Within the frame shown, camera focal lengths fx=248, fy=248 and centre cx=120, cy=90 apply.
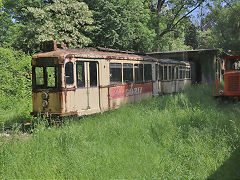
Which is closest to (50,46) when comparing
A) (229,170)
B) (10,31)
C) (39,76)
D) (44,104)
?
(39,76)

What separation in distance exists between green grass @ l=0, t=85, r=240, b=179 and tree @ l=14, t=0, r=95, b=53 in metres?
13.5

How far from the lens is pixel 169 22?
115ft

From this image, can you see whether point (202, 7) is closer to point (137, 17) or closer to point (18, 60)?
point (137, 17)

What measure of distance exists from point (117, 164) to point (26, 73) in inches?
408

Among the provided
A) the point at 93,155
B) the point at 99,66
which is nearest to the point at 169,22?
the point at 99,66

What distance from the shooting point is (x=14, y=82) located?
43.6 feet

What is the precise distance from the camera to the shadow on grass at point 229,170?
14.8 ft

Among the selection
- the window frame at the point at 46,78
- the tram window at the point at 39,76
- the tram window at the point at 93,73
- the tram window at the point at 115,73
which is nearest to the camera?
the window frame at the point at 46,78

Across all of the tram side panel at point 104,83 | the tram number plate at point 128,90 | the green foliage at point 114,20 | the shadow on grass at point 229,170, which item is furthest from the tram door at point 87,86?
Result: the green foliage at point 114,20

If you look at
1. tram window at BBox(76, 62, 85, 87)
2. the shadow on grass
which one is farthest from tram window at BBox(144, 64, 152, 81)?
the shadow on grass

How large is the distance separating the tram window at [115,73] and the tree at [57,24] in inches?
377

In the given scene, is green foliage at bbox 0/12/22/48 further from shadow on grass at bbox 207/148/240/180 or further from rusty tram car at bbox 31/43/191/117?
shadow on grass at bbox 207/148/240/180

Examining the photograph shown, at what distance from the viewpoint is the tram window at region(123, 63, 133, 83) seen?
11.7 m

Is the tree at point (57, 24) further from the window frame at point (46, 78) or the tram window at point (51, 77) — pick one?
the tram window at point (51, 77)
